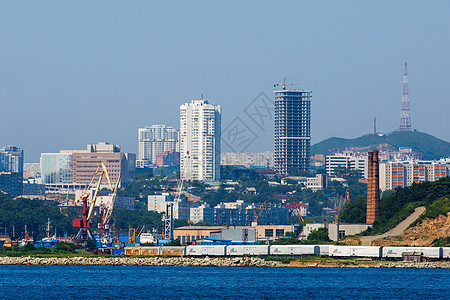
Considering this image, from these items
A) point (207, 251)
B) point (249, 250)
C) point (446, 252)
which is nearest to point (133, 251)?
point (207, 251)

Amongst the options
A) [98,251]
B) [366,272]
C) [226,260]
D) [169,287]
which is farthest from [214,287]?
[98,251]

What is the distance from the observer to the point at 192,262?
12794 centimetres

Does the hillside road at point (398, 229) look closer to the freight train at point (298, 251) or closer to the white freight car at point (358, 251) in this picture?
the freight train at point (298, 251)

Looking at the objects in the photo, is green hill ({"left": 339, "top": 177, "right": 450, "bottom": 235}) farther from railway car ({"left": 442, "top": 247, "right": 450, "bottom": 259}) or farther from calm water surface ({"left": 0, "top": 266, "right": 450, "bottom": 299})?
calm water surface ({"left": 0, "top": 266, "right": 450, "bottom": 299})

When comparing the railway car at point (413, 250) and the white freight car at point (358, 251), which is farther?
the white freight car at point (358, 251)

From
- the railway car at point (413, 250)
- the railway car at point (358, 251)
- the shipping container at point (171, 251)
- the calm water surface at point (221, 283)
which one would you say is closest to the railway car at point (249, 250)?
the shipping container at point (171, 251)

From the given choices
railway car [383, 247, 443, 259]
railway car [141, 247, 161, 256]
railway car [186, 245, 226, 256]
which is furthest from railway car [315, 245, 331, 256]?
railway car [141, 247, 161, 256]

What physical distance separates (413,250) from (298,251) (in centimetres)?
1614

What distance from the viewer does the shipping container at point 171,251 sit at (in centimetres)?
14130

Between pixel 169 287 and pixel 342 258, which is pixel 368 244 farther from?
pixel 169 287

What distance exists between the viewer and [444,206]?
140375 mm

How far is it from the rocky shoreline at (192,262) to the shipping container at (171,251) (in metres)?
9.16

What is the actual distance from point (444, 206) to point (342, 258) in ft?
66.1

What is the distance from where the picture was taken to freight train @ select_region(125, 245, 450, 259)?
126 metres
